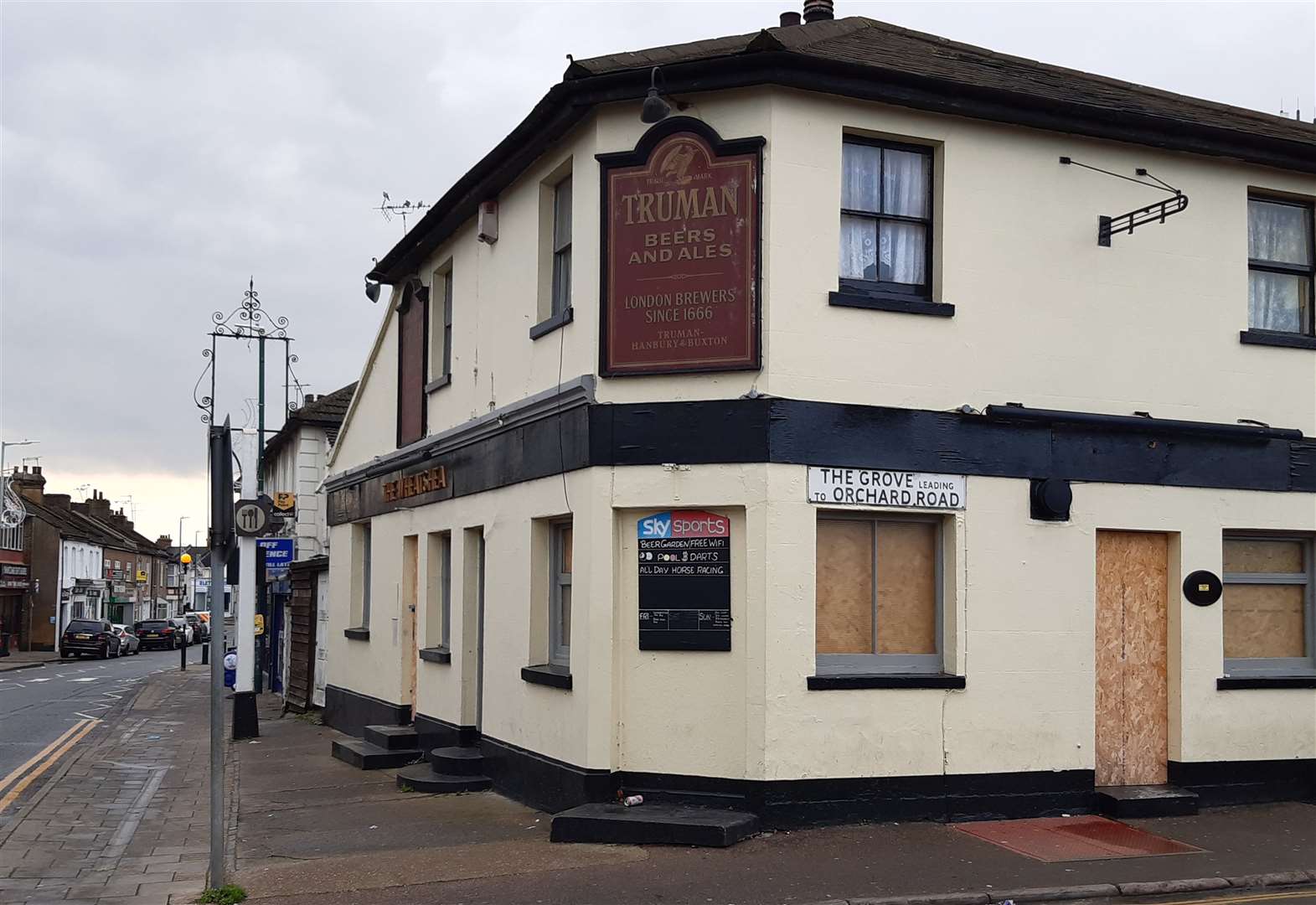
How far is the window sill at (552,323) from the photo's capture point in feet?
38.7

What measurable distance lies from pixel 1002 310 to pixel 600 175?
375cm

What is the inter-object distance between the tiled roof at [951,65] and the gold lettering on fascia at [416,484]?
19.6 feet

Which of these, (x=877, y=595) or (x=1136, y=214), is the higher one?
(x=1136, y=214)

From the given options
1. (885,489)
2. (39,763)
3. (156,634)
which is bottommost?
(156,634)

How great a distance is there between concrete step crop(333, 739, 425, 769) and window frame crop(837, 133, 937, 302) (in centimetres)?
817

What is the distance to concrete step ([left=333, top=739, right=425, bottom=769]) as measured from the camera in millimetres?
15133

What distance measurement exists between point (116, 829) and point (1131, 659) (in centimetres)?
951

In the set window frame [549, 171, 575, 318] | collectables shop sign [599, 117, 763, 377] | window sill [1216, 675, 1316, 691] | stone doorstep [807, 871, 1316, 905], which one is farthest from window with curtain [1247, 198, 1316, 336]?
window frame [549, 171, 575, 318]

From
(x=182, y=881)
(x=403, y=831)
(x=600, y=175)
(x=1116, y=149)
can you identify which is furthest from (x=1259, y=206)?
(x=182, y=881)

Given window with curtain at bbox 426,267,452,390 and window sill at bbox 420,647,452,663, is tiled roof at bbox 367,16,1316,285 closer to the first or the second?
window with curtain at bbox 426,267,452,390

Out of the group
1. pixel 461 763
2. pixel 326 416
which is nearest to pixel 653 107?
pixel 461 763

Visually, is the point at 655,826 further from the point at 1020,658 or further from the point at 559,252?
the point at 559,252

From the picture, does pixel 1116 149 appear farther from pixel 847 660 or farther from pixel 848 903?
pixel 848 903

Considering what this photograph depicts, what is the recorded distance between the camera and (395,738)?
15602 millimetres
